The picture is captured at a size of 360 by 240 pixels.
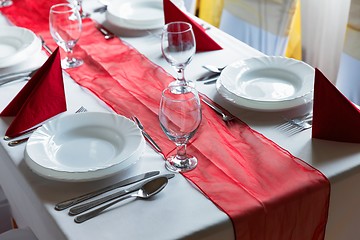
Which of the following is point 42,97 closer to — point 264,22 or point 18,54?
point 18,54

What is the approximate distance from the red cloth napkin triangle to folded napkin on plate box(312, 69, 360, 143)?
63 centimetres

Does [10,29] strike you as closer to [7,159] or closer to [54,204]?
[7,159]

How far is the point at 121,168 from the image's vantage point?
1.22 m

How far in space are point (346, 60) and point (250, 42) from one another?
51 centimetres

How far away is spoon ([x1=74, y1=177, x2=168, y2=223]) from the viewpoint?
113 centimetres

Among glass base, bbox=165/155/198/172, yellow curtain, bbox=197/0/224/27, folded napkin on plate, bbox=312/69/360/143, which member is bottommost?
yellow curtain, bbox=197/0/224/27

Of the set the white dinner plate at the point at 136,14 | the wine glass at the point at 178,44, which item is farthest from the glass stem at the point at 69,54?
the wine glass at the point at 178,44

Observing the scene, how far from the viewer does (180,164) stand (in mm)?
1271

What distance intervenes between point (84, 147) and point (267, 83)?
530mm

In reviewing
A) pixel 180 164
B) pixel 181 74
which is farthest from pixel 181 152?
pixel 181 74

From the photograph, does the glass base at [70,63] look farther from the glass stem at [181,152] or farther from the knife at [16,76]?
the glass stem at [181,152]

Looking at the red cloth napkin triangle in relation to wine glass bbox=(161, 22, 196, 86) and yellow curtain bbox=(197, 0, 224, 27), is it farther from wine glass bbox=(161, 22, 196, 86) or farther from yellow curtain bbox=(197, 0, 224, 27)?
yellow curtain bbox=(197, 0, 224, 27)

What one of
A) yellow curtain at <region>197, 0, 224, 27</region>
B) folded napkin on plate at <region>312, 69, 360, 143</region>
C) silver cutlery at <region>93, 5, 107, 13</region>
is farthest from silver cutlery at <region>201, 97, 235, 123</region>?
yellow curtain at <region>197, 0, 224, 27</region>

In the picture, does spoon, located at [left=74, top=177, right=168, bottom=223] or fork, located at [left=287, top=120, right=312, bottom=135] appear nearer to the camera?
spoon, located at [left=74, top=177, right=168, bottom=223]
